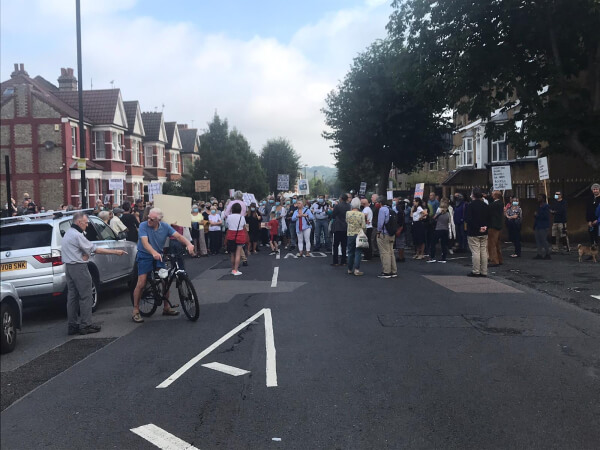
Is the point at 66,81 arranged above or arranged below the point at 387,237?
above

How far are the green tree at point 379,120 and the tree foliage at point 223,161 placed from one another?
19.6 meters

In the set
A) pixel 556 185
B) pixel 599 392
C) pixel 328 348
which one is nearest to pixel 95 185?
pixel 556 185

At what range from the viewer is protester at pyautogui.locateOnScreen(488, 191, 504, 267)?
1530cm

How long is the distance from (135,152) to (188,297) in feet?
140

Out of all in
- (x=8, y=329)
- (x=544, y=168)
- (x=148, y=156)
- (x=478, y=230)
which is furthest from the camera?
(x=148, y=156)

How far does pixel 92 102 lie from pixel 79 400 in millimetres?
42776

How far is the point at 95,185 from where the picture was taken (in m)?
41.5

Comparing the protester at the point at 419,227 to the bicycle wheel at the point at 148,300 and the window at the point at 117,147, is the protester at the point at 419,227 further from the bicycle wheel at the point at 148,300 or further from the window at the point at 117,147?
the window at the point at 117,147

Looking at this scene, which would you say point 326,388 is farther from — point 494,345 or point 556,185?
point 556,185

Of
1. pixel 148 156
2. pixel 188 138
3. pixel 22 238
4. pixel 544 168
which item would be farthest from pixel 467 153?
pixel 188 138

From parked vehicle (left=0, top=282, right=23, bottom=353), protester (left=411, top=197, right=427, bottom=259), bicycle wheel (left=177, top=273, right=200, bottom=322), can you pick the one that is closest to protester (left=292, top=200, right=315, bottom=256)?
protester (left=411, top=197, right=427, bottom=259)

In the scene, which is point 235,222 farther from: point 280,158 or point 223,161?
point 280,158

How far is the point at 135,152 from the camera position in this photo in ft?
163

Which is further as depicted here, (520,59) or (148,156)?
(148,156)
